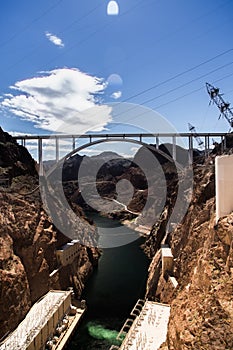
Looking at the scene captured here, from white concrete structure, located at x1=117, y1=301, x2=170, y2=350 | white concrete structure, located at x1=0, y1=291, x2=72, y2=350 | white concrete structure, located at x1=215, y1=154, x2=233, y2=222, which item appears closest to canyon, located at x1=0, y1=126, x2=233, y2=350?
white concrete structure, located at x1=0, y1=291, x2=72, y2=350

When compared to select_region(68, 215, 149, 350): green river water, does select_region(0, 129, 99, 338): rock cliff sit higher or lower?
higher

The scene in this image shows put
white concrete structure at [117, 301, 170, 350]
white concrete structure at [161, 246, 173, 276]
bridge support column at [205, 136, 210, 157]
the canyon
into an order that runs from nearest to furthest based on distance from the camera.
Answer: the canyon, white concrete structure at [117, 301, 170, 350], white concrete structure at [161, 246, 173, 276], bridge support column at [205, 136, 210, 157]

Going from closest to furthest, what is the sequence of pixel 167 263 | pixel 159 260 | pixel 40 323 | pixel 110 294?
pixel 40 323 → pixel 167 263 → pixel 159 260 → pixel 110 294

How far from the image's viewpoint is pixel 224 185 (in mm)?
8109

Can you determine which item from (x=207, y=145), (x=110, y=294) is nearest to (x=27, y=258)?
(x=110, y=294)

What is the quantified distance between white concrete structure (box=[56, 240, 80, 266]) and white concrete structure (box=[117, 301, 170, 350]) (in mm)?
7168

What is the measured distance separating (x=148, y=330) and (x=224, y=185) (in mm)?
6060

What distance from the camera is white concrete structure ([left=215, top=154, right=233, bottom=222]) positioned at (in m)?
7.88

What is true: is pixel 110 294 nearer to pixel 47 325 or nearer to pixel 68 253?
pixel 68 253

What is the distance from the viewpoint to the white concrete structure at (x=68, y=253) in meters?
17.2

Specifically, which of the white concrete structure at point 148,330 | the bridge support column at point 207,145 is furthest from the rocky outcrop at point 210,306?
the bridge support column at point 207,145

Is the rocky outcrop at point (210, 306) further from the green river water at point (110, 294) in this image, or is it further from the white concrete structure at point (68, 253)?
the white concrete structure at point (68, 253)

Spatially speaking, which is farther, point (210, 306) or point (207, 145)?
point (207, 145)

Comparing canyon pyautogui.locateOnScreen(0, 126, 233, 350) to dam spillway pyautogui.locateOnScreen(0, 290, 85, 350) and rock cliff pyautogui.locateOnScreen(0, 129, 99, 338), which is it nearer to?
rock cliff pyautogui.locateOnScreen(0, 129, 99, 338)
